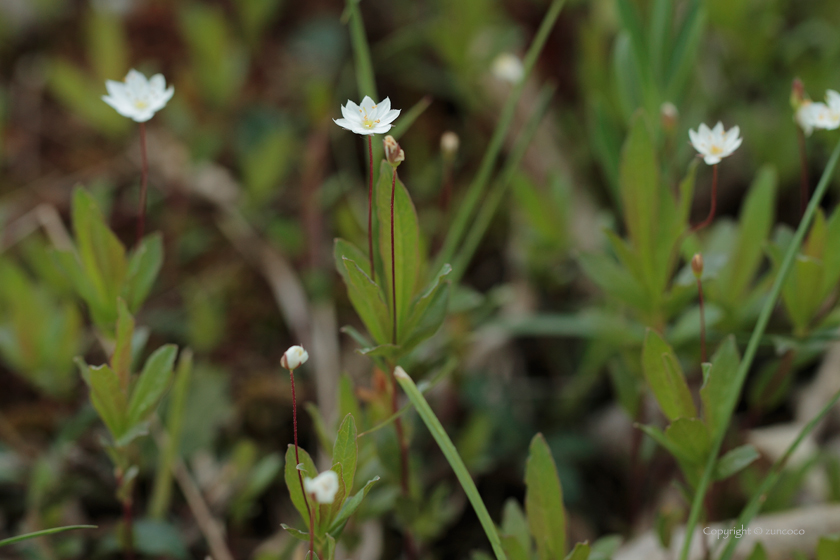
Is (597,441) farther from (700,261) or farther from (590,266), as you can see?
(700,261)

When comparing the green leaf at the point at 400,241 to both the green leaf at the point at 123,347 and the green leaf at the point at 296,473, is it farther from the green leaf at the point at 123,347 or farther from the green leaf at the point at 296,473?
the green leaf at the point at 123,347

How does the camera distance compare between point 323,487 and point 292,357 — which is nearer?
point 323,487

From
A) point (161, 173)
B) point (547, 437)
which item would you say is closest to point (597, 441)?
point (547, 437)

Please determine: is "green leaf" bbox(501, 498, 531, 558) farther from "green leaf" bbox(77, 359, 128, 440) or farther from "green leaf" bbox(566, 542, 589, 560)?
"green leaf" bbox(77, 359, 128, 440)

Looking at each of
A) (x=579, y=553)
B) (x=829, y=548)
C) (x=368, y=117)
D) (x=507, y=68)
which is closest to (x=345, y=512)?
(x=579, y=553)

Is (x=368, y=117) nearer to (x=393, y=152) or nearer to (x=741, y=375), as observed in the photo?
(x=393, y=152)
